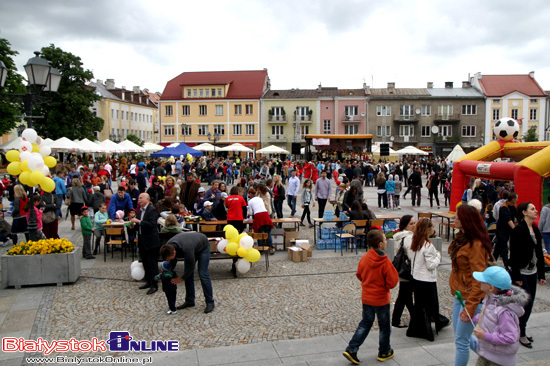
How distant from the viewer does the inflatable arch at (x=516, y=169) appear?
1218 cm

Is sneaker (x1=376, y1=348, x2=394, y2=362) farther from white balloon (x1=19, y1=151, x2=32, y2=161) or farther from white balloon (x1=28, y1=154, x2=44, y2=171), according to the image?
white balloon (x1=19, y1=151, x2=32, y2=161)

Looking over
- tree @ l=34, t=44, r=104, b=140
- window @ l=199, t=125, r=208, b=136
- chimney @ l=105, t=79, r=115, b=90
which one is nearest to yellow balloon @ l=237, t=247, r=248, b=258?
tree @ l=34, t=44, r=104, b=140

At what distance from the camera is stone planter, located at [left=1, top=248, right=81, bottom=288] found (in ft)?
26.0

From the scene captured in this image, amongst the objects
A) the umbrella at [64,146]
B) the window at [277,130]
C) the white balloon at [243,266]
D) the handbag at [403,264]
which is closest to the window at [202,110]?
the window at [277,130]

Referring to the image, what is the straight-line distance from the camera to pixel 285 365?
5.10 m

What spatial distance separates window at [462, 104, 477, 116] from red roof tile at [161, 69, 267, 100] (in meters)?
25.2

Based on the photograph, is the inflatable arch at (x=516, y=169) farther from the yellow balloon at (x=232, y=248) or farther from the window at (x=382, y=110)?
the window at (x=382, y=110)

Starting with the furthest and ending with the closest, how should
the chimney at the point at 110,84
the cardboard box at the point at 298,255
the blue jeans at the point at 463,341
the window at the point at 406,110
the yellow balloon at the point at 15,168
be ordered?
the chimney at the point at 110,84 → the window at the point at 406,110 → the cardboard box at the point at 298,255 → the yellow balloon at the point at 15,168 → the blue jeans at the point at 463,341

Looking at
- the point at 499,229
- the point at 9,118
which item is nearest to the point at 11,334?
the point at 499,229

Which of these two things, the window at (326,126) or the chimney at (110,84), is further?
the chimney at (110,84)

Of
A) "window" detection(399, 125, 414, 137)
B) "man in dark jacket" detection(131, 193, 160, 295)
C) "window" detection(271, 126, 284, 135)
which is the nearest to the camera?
"man in dark jacket" detection(131, 193, 160, 295)

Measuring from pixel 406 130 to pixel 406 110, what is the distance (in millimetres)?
2460

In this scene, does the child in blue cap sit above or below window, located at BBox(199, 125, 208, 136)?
below

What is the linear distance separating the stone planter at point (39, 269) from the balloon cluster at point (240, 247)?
2.74 metres
